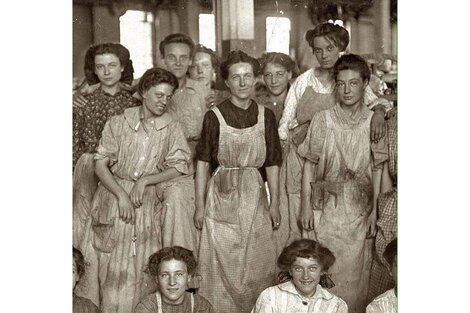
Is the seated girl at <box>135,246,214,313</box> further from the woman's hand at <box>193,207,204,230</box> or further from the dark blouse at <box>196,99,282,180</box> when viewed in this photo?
the dark blouse at <box>196,99,282,180</box>

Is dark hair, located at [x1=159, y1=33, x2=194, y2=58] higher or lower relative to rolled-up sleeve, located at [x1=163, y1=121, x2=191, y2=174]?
higher

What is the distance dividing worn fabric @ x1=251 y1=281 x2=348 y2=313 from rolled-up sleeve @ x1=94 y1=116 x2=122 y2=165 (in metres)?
0.85

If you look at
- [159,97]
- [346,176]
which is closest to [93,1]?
[159,97]

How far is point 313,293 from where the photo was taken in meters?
4.05

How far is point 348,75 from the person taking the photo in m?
4.11

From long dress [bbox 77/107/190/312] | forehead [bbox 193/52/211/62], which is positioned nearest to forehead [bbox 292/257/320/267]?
long dress [bbox 77/107/190/312]

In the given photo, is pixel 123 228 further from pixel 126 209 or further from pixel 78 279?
pixel 78 279

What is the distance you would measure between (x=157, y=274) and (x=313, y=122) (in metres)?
0.92

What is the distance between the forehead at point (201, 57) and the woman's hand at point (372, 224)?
37.5 inches

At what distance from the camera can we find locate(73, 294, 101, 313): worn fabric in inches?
158

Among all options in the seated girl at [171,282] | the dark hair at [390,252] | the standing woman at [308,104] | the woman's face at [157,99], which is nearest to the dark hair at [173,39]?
the woman's face at [157,99]

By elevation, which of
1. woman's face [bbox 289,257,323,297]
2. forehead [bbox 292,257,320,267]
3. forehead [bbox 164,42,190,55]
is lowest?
woman's face [bbox 289,257,323,297]

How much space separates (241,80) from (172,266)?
83cm

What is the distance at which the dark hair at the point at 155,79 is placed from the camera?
13.2 feet
